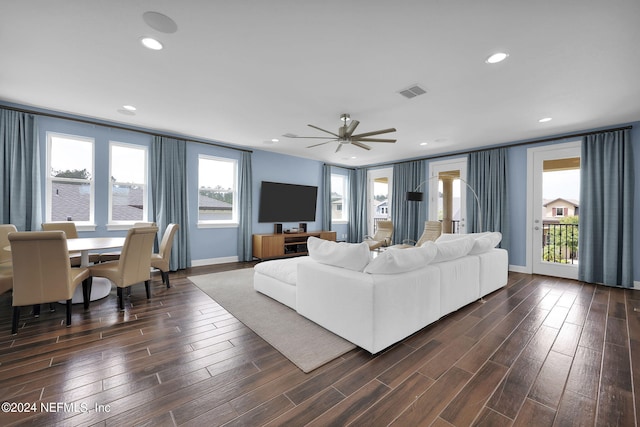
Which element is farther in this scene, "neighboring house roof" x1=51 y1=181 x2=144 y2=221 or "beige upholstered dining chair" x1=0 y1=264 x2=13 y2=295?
"neighboring house roof" x1=51 y1=181 x2=144 y2=221

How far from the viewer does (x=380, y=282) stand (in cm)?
210

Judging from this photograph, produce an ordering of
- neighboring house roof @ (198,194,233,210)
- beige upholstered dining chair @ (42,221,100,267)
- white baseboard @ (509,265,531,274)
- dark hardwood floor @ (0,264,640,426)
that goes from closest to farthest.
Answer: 1. dark hardwood floor @ (0,264,640,426)
2. beige upholstered dining chair @ (42,221,100,267)
3. white baseboard @ (509,265,531,274)
4. neighboring house roof @ (198,194,233,210)

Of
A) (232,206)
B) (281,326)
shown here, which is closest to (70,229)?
(232,206)

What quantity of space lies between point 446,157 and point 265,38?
5.37 meters

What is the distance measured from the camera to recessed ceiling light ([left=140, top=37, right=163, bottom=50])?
2219 mm

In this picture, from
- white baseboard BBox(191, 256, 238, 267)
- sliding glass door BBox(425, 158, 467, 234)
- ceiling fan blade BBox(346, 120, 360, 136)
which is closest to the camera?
ceiling fan blade BBox(346, 120, 360, 136)

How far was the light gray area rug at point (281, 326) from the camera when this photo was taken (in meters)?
2.12

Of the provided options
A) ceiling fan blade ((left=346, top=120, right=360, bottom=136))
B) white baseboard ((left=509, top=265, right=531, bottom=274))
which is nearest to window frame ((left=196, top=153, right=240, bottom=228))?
ceiling fan blade ((left=346, top=120, right=360, bottom=136))

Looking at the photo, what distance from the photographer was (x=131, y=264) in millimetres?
3098

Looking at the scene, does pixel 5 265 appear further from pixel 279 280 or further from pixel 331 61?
pixel 331 61

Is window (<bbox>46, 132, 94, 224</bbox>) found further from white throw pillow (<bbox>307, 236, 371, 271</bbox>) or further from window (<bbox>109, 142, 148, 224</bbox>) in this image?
white throw pillow (<bbox>307, 236, 371, 271</bbox>)

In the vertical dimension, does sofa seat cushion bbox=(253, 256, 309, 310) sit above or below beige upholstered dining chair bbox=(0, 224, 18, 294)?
below

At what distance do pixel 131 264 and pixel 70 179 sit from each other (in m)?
2.37

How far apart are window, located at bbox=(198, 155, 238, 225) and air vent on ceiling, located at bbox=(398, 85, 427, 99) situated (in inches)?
162
